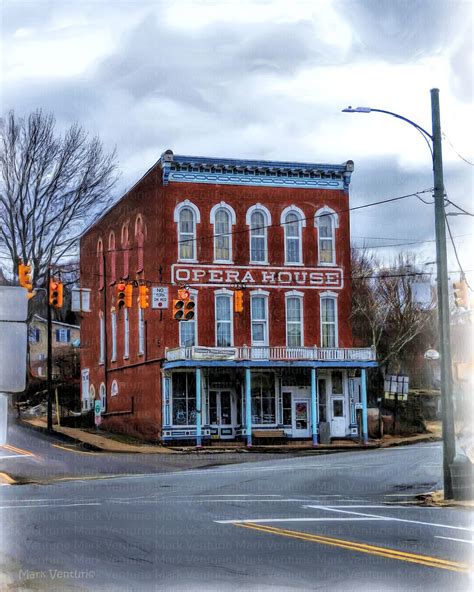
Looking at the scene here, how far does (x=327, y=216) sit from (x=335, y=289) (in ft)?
11.0

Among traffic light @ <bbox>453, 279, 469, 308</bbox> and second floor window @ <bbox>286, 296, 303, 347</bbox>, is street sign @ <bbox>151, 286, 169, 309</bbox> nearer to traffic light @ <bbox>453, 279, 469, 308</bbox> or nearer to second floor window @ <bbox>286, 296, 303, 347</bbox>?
second floor window @ <bbox>286, 296, 303, 347</bbox>

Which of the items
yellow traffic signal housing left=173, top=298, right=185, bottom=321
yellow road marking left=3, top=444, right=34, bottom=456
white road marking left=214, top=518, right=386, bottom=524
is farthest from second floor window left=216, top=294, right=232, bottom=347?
white road marking left=214, top=518, right=386, bottom=524

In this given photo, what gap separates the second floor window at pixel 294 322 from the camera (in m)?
42.7

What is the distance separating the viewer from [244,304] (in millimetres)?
42094

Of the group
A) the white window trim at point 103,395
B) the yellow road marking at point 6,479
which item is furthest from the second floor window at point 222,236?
the yellow road marking at point 6,479

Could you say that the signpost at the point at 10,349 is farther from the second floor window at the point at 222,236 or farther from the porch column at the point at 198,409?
the second floor window at the point at 222,236

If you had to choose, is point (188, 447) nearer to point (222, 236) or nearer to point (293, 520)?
point (222, 236)

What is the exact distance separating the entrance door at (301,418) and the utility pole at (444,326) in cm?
2231

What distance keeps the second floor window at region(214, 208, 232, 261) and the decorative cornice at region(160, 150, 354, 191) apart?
1.44m

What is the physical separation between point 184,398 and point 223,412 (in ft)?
6.19

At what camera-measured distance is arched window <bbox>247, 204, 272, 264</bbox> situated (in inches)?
1670

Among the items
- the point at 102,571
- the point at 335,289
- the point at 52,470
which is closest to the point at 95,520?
the point at 102,571

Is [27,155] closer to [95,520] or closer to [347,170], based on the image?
[347,170]

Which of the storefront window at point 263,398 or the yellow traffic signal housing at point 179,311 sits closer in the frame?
the yellow traffic signal housing at point 179,311
